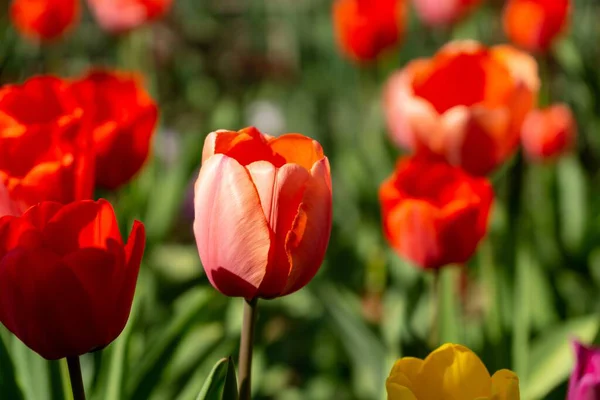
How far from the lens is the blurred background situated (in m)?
1.07

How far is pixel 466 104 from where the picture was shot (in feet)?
3.71

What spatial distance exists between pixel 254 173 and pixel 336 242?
1.16m

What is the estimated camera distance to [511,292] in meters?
1.29

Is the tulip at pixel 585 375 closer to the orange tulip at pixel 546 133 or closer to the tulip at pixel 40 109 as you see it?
the tulip at pixel 40 109

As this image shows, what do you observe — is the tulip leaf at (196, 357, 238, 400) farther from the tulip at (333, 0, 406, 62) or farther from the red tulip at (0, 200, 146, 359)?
the tulip at (333, 0, 406, 62)

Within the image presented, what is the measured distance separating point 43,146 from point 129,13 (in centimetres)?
131

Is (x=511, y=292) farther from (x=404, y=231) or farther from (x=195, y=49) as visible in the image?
(x=195, y=49)

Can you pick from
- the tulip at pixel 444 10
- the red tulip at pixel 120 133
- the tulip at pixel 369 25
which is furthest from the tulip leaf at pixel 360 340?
the tulip at pixel 444 10

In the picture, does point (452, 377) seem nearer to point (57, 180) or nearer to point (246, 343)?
point (246, 343)

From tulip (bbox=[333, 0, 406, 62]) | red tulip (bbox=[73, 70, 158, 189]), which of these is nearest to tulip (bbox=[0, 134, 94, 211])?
red tulip (bbox=[73, 70, 158, 189])

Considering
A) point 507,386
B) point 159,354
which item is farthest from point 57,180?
point 507,386

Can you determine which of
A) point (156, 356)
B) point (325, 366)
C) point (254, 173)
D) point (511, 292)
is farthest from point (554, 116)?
point (254, 173)

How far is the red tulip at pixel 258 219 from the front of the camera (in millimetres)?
596

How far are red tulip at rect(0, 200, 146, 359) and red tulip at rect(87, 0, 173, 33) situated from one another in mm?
1526
